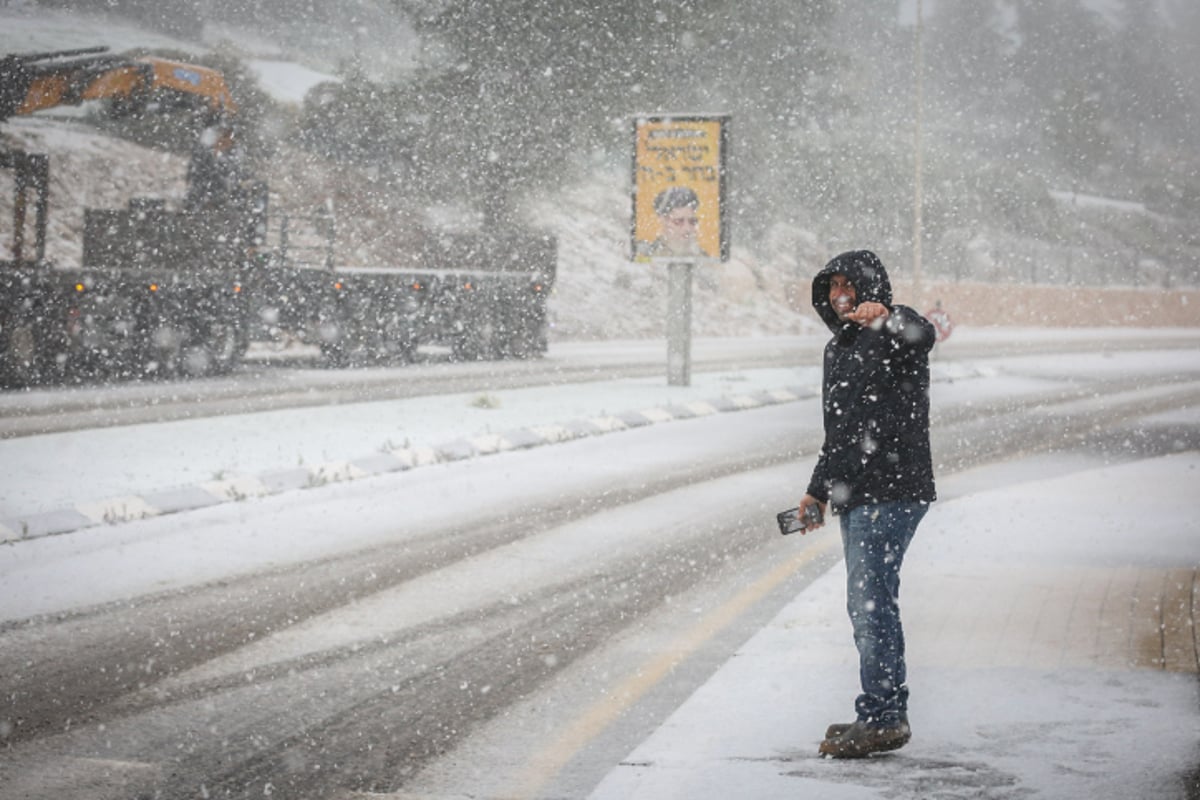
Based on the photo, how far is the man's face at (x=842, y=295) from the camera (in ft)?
16.6

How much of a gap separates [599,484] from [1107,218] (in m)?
78.5

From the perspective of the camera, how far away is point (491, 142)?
131ft

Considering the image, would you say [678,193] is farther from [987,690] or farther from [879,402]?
[879,402]

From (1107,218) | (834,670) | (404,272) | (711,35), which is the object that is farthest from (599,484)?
(1107,218)

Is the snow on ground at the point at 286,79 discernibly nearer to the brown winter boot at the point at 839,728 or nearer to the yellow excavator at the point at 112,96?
the yellow excavator at the point at 112,96

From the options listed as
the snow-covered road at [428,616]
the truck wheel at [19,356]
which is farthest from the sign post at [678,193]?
the truck wheel at [19,356]

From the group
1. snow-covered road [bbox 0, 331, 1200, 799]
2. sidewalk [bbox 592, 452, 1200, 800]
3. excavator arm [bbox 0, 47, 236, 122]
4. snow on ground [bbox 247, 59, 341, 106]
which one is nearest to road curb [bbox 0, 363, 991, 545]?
snow-covered road [bbox 0, 331, 1200, 799]

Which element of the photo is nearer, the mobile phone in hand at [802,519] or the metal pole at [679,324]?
the mobile phone in hand at [802,519]

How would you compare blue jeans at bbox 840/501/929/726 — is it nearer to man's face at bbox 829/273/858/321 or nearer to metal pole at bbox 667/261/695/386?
man's face at bbox 829/273/858/321

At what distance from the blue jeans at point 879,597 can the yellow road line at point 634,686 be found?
1.03 meters

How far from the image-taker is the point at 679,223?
2120 cm

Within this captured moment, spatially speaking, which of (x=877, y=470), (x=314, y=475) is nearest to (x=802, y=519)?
(x=877, y=470)

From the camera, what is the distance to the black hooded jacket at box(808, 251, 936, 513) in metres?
5.01

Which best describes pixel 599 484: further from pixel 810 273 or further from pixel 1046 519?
pixel 810 273
